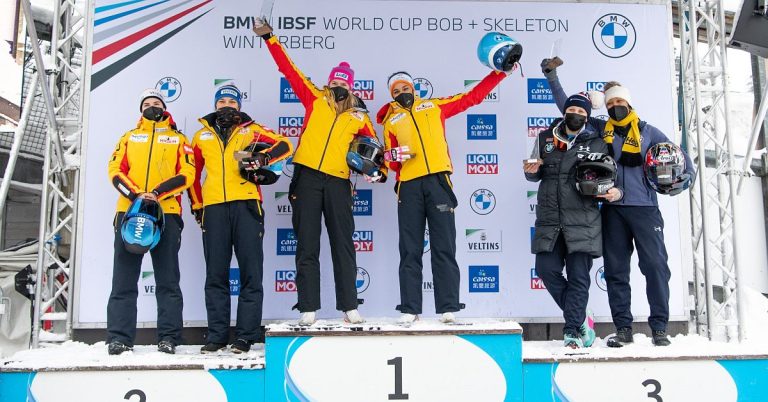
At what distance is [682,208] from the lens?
510 centimetres

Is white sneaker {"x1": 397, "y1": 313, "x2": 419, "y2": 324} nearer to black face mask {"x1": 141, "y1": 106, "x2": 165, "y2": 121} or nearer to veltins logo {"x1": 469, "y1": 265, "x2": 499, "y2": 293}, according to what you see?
veltins logo {"x1": 469, "y1": 265, "x2": 499, "y2": 293}

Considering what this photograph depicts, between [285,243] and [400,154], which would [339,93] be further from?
[285,243]

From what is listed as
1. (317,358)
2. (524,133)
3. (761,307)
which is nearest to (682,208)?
(524,133)

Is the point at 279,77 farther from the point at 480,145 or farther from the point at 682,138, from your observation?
the point at 682,138

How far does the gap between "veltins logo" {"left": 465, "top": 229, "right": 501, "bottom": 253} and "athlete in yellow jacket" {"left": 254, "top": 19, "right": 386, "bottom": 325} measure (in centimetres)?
105

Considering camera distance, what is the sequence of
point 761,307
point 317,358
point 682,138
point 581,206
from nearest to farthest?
point 317,358 → point 581,206 → point 682,138 → point 761,307

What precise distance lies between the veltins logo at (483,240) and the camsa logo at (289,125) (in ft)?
5.27

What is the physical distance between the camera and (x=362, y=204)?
5.07 meters

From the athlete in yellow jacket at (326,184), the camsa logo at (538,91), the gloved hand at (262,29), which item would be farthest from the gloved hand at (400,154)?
the camsa logo at (538,91)

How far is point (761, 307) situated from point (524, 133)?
5.63m

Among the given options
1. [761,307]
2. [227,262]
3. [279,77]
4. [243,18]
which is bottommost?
[761,307]

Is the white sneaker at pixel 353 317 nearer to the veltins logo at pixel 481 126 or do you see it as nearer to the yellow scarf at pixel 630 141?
the veltins logo at pixel 481 126

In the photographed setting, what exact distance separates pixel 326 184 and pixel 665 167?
7.33 ft

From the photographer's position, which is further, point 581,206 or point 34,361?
point 581,206
